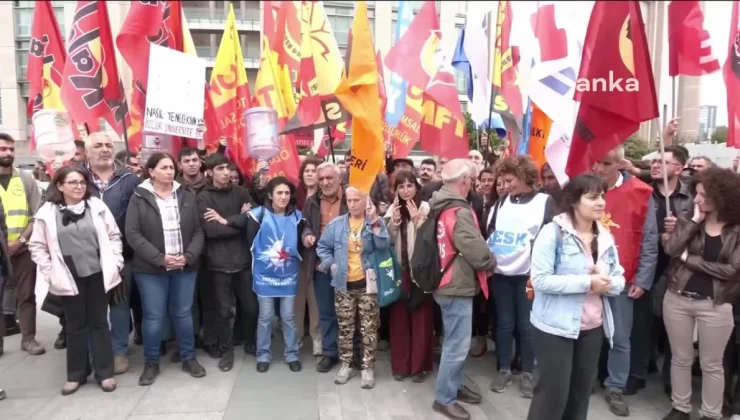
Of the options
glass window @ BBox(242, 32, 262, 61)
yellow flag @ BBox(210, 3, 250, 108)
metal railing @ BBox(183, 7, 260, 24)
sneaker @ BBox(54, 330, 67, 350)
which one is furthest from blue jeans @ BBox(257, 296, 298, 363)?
glass window @ BBox(242, 32, 262, 61)

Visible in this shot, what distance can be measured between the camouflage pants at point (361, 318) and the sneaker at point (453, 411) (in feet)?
2.61

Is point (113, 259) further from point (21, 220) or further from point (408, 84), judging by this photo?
point (408, 84)

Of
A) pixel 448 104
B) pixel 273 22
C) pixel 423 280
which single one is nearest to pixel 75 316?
pixel 423 280

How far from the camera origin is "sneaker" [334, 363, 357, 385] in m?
4.42

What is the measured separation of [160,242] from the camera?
4.36m

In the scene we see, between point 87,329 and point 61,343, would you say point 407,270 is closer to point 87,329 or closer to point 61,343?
point 87,329

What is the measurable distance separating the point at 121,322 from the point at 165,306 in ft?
1.60

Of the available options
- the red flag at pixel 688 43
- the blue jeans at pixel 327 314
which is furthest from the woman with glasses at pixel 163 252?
the red flag at pixel 688 43

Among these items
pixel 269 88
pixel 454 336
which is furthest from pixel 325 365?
pixel 269 88

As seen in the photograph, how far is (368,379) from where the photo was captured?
4379 mm

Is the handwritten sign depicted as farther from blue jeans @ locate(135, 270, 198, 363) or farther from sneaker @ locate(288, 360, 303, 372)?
sneaker @ locate(288, 360, 303, 372)

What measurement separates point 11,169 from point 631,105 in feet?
18.4

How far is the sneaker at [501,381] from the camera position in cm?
432

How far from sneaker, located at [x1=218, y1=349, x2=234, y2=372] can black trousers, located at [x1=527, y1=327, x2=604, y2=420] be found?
9.30ft
